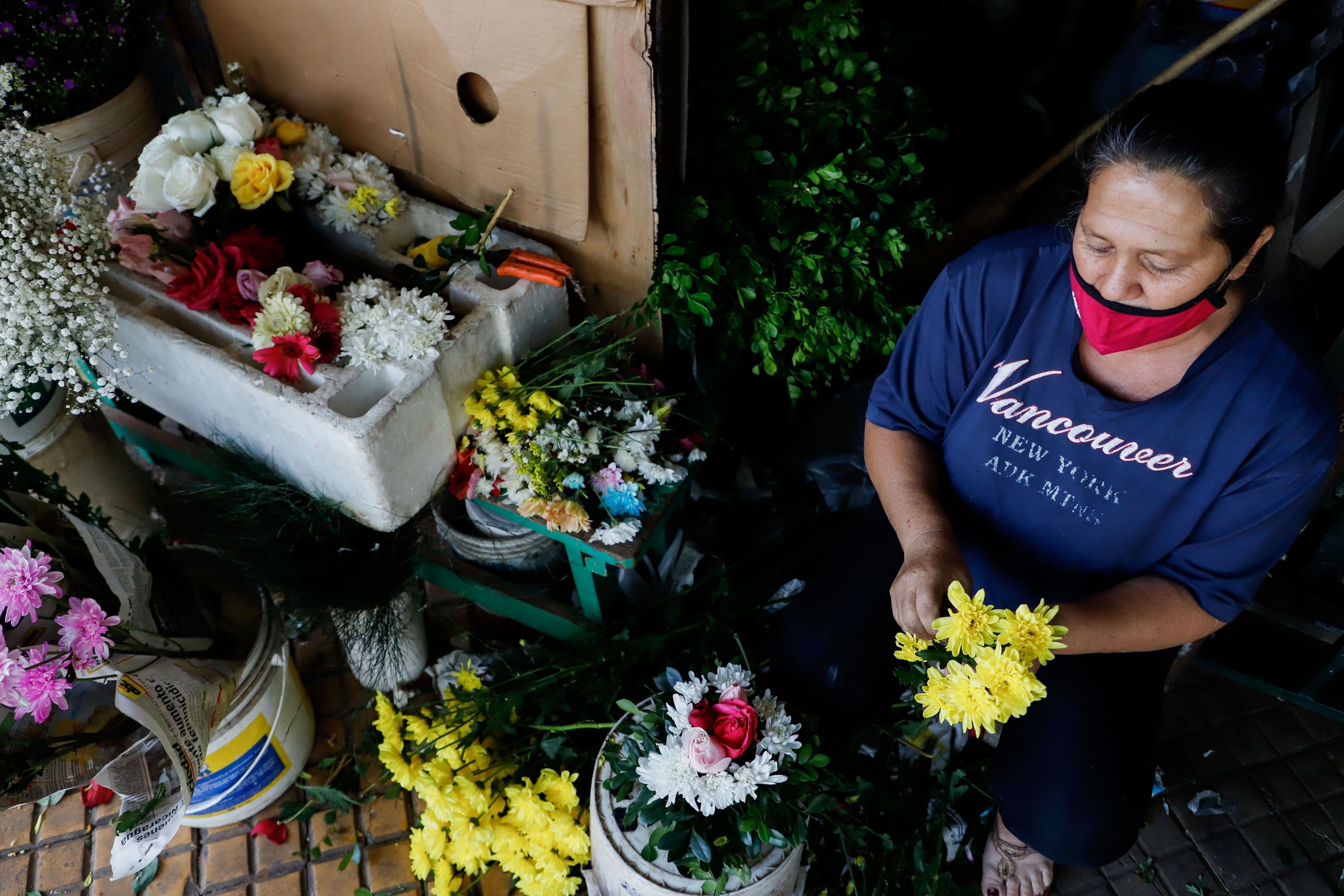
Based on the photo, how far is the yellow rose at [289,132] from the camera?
2000mm

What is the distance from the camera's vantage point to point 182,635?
1.78 meters

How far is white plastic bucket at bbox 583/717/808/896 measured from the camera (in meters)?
1.60

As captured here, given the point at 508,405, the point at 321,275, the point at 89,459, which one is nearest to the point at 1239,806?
the point at 508,405

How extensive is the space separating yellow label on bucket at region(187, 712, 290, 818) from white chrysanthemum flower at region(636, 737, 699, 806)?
99 centimetres

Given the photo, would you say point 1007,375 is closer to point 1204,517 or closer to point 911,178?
point 1204,517

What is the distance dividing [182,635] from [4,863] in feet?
3.09

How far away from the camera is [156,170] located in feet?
5.92

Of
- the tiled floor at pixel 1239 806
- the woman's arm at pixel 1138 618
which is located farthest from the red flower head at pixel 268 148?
the tiled floor at pixel 1239 806

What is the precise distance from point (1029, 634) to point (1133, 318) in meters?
0.54

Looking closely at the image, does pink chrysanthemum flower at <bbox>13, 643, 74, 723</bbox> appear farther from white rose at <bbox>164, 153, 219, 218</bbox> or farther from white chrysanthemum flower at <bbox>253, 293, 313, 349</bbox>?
white rose at <bbox>164, 153, 219, 218</bbox>

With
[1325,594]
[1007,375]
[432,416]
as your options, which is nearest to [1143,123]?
[1007,375]

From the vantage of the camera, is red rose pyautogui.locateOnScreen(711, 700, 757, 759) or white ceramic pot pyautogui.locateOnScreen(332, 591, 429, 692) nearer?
red rose pyautogui.locateOnScreen(711, 700, 757, 759)

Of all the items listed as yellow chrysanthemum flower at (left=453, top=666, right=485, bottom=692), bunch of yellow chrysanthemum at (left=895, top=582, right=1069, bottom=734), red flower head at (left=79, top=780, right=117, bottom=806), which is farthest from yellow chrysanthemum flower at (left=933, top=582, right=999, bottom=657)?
red flower head at (left=79, top=780, right=117, bottom=806)

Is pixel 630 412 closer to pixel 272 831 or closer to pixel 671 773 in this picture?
pixel 671 773
